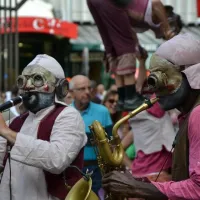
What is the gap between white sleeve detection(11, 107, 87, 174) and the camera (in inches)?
146

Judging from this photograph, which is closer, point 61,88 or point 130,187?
point 130,187

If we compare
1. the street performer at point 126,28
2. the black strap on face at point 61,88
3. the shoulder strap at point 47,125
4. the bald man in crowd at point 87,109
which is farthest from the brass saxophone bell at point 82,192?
the bald man in crowd at point 87,109

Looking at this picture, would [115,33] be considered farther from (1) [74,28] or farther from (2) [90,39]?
(2) [90,39]

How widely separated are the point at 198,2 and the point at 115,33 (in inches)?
31.9

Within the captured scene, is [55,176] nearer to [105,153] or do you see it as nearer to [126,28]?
[105,153]

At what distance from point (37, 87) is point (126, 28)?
1137 mm

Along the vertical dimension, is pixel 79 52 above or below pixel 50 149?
below

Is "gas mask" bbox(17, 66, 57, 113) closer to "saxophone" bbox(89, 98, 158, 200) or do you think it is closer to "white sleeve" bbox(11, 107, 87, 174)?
"white sleeve" bbox(11, 107, 87, 174)

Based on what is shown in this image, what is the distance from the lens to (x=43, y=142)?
148 inches

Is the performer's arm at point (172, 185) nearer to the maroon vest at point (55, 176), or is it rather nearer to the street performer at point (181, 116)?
the street performer at point (181, 116)

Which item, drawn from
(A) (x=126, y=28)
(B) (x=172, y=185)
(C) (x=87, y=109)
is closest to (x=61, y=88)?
(A) (x=126, y=28)

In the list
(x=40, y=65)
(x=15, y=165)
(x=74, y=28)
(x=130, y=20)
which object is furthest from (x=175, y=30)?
(x=74, y=28)

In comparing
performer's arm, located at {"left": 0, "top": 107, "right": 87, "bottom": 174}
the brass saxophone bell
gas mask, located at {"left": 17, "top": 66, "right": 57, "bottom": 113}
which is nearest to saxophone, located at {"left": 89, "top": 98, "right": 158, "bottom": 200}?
the brass saxophone bell

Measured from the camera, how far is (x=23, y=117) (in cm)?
423
